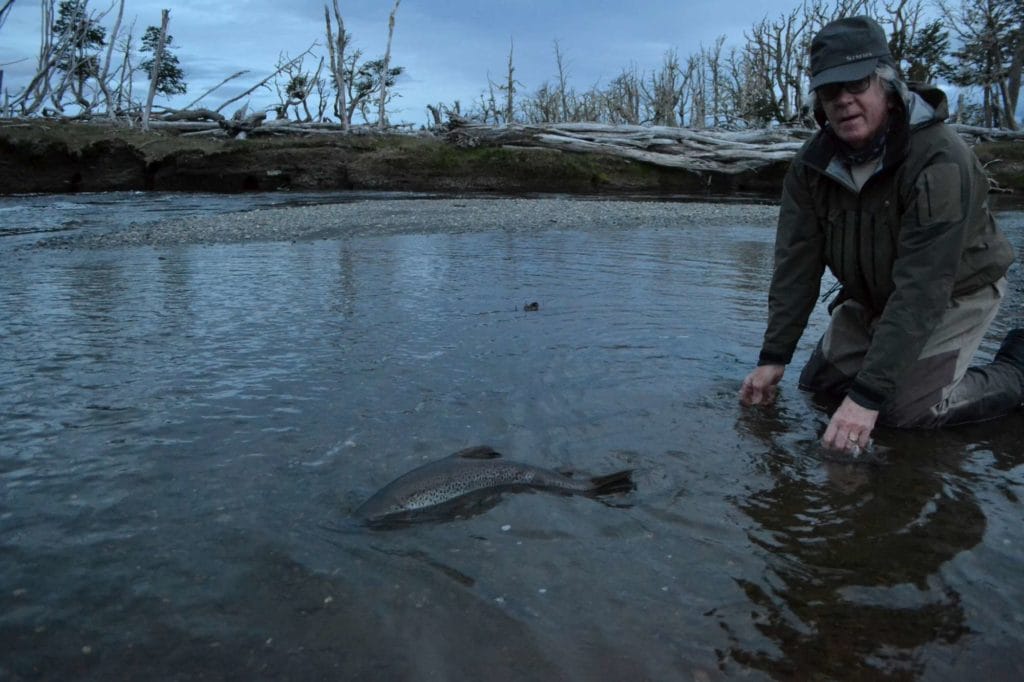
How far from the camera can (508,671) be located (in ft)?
6.73

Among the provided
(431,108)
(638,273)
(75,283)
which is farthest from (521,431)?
(431,108)

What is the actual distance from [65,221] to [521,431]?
14.6 meters

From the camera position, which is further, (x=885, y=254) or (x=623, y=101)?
(x=623, y=101)

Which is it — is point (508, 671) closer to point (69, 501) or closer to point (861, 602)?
point (861, 602)

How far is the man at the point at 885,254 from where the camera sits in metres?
3.40

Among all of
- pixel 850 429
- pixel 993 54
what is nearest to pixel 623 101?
pixel 993 54

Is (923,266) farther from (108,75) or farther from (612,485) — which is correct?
(108,75)

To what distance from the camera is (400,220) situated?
15164mm

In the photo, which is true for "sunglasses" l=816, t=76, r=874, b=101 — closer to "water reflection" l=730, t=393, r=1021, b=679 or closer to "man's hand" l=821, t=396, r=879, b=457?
"man's hand" l=821, t=396, r=879, b=457

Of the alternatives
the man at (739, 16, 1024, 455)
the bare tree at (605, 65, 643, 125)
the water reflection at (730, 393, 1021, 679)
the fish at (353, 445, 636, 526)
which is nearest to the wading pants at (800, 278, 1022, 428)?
the man at (739, 16, 1024, 455)

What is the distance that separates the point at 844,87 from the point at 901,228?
678mm

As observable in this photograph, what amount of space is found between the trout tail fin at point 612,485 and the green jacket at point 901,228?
3.65 ft

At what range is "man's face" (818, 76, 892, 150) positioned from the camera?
3406 mm

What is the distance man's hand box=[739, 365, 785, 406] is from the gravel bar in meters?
9.41
